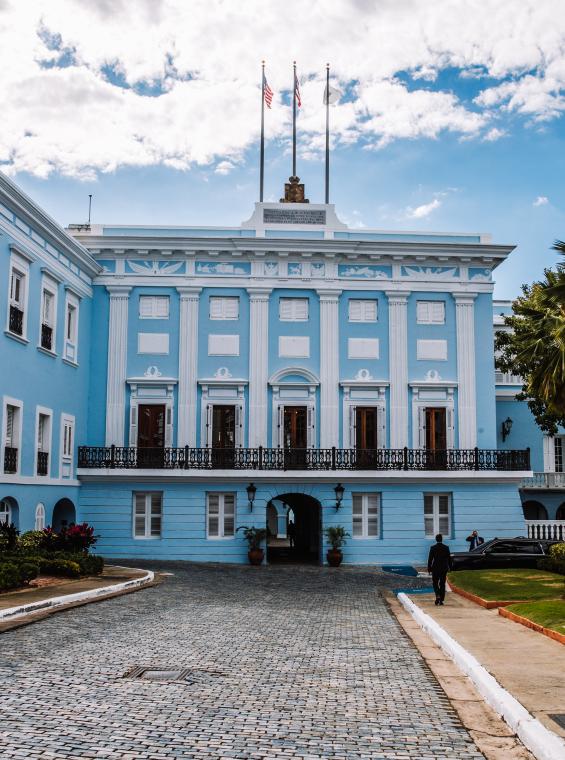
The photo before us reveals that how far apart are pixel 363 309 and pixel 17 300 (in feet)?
42.4

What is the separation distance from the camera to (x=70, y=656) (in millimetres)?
10031

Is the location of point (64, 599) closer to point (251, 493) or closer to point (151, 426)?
point (251, 493)

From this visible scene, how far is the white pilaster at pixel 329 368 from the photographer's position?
1258 inches

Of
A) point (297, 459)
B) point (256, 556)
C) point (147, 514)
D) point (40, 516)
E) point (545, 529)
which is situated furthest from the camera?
point (545, 529)

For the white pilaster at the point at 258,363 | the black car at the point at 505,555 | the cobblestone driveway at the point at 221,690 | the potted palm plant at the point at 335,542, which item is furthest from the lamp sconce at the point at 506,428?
the cobblestone driveway at the point at 221,690

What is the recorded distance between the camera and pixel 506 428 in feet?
119

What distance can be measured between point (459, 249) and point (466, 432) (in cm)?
677

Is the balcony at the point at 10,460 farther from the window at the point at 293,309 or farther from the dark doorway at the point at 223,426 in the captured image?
the window at the point at 293,309

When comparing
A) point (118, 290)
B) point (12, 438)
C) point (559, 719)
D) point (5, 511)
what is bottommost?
point (559, 719)

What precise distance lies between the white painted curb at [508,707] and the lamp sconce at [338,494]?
1832 centimetres

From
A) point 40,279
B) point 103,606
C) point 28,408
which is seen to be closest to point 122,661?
point 103,606

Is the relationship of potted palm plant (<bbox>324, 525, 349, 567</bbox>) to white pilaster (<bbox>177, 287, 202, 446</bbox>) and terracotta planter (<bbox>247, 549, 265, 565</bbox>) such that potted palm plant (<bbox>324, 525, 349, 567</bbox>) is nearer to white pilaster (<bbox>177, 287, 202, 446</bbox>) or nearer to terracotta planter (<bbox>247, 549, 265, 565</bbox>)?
terracotta planter (<bbox>247, 549, 265, 565</bbox>)

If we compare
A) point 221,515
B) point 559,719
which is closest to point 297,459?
point 221,515

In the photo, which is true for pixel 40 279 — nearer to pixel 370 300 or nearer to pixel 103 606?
pixel 370 300
